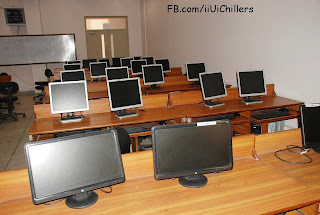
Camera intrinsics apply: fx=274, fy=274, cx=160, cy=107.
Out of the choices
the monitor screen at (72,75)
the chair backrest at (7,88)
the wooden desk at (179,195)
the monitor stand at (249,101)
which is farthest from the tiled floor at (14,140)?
the monitor stand at (249,101)

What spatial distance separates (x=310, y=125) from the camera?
88.6 inches

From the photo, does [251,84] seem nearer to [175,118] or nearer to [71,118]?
[175,118]

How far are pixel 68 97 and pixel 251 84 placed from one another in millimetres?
2675

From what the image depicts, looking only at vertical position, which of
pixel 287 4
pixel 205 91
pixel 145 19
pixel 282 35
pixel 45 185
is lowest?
pixel 45 185

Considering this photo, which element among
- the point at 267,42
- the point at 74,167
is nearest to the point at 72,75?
the point at 267,42

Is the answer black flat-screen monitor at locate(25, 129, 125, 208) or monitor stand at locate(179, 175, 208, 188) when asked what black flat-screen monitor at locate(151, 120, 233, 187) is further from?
black flat-screen monitor at locate(25, 129, 125, 208)

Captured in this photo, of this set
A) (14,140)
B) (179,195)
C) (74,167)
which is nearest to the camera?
(74,167)

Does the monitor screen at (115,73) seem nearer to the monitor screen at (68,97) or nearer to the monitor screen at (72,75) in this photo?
the monitor screen at (72,75)

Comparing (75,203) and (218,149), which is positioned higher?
(218,149)

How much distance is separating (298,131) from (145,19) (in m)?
8.88

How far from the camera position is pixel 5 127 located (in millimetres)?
5926

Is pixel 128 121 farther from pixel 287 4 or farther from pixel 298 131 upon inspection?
pixel 287 4

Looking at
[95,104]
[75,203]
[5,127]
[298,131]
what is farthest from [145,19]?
[75,203]

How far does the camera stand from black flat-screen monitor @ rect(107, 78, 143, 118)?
11.9 feet
